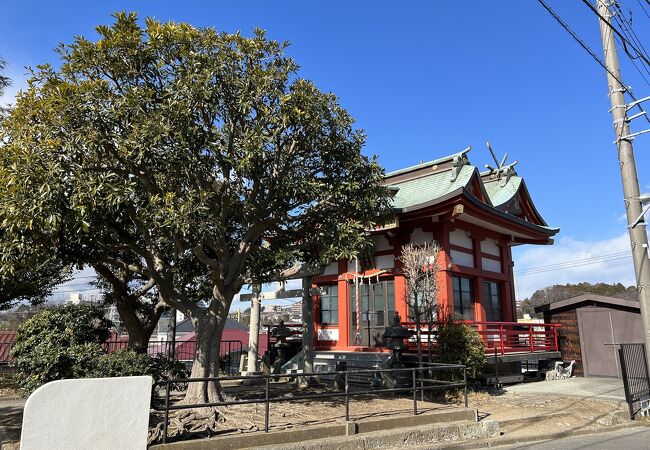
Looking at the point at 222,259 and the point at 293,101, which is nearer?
the point at 293,101

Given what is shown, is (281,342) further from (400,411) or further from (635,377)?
(635,377)

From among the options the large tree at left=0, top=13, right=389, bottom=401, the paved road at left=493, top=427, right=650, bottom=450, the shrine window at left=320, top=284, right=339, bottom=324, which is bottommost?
the paved road at left=493, top=427, right=650, bottom=450

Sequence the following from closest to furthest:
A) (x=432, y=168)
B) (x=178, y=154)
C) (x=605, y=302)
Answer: (x=178, y=154) → (x=605, y=302) → (x=432, y=168)

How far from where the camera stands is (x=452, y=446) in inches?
360

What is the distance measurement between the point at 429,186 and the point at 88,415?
14549mm

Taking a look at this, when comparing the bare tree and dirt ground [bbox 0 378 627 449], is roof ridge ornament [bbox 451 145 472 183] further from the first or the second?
dirt ground [bbox 0 378 627 449]

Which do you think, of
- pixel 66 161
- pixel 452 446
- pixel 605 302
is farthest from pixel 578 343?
pixel 66 161

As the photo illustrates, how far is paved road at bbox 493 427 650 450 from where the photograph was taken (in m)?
9.05

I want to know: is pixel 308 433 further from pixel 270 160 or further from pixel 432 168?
pixel 432 168

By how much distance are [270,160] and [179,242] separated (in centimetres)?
243

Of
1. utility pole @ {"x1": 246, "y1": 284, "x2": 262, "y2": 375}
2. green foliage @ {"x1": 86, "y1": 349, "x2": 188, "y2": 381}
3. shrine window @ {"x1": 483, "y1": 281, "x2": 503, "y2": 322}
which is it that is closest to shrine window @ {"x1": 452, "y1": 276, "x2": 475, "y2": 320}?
shrine window @ {"x1": 483, "y1": 281, "x2": 503, "y2": 322}

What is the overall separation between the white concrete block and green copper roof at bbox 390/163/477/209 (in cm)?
1171

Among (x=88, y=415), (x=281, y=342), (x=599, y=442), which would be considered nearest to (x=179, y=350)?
(x=281, y=342)

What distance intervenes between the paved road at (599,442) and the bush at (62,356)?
7113 mm
